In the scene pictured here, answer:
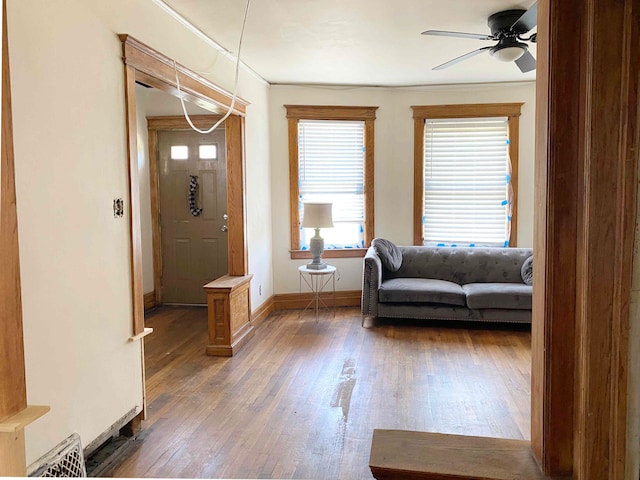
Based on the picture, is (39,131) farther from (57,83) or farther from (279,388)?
A: (279,388)

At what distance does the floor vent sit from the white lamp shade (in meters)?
3.32

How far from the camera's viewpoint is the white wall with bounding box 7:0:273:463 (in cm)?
196

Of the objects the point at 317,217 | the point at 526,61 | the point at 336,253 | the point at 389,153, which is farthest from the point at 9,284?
the point at 389,153

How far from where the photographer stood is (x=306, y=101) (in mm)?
5762

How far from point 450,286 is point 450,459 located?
4.18m

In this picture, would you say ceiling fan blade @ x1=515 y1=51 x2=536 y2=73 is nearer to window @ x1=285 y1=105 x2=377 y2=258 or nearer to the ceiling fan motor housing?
the ceiling fan motor housing

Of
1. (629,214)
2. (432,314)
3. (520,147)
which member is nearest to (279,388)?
(432,314)

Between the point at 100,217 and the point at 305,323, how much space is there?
3144mm

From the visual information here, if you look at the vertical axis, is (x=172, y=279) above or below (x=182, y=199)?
below

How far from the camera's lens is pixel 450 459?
42.6 inches

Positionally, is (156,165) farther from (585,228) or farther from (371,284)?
(585,228)

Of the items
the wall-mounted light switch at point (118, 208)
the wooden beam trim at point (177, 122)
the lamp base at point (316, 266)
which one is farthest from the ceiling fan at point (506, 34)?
the wooden beam trim at point (177, 122)

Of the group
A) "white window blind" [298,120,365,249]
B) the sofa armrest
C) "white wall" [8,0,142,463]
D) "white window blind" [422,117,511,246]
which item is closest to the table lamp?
the sofa armrest

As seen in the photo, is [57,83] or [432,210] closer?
[57,83]
